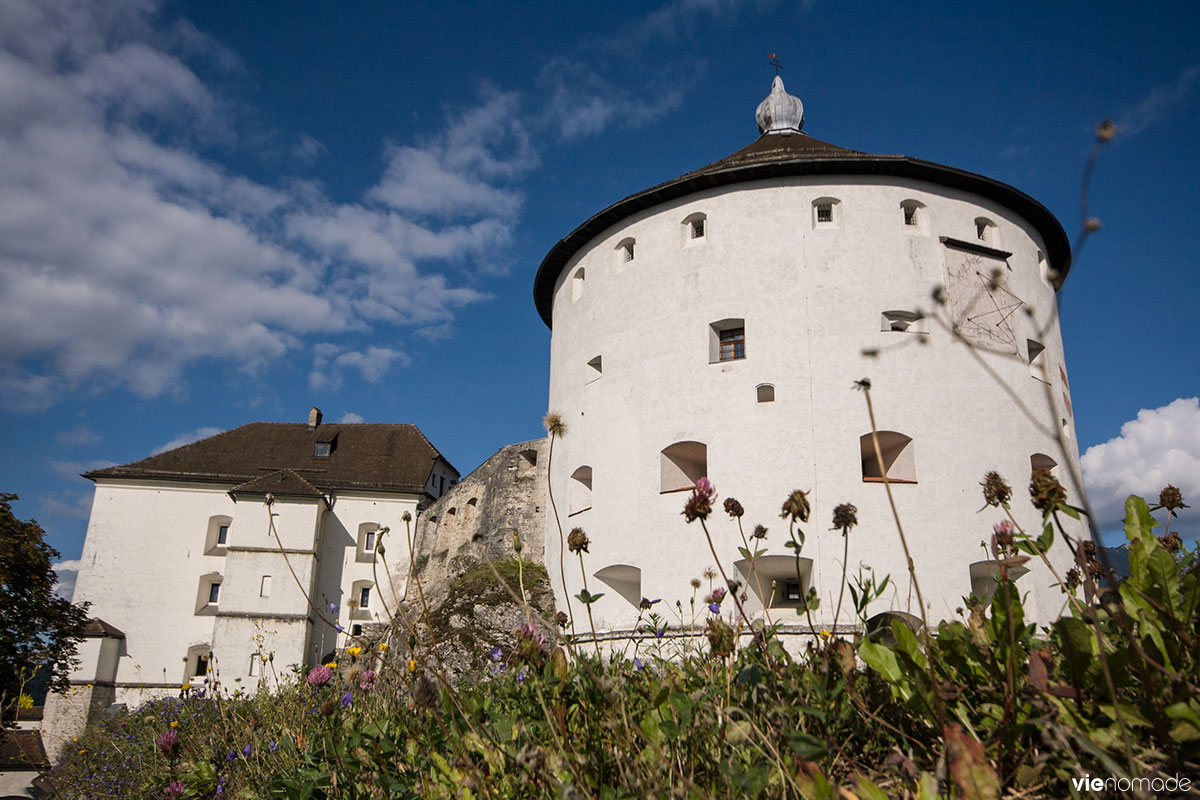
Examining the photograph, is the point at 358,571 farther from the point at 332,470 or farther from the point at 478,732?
the point at 478,732

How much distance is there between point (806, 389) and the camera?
13.4m

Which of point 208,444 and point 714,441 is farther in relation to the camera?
point 208,444

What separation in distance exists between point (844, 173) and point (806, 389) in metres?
4.26

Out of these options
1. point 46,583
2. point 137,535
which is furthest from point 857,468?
point 137,535

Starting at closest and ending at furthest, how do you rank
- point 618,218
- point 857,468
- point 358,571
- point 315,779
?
1. point 315,779
2. point 857,468
3. point 618,218
4. point 358,571

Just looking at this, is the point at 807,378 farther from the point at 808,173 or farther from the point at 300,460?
the point at 300,460

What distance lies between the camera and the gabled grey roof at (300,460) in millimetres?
27719

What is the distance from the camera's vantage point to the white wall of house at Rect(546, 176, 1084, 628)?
41.8ft

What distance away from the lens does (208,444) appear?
1176 inches

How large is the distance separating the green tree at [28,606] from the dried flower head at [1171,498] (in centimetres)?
1953

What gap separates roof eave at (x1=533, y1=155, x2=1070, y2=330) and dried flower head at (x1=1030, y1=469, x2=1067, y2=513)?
44.4 feet

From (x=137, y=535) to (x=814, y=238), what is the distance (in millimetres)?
24120

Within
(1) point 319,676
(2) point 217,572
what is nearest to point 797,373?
(1) point 319,676

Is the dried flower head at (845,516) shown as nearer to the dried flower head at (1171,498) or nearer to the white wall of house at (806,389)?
the dried flower head at (1171,498)
